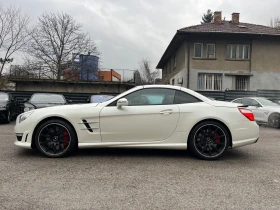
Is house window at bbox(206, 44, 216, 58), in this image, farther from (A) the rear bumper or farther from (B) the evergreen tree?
(B) the evergreen tree

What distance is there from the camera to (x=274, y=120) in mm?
10750

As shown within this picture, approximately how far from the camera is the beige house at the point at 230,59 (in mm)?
21156

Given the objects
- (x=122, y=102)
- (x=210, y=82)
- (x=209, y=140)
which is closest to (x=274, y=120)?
(x=209, y=140)

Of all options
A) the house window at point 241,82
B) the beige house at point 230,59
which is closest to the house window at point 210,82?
the beige house at point 230,59

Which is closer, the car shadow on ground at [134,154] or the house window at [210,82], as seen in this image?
the car shadow on ground at [134,154]

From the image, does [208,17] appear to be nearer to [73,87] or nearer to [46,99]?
[73,87]

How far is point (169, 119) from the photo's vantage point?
15.9 feet

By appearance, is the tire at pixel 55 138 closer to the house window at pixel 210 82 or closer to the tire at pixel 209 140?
the tire at pixel 209 140

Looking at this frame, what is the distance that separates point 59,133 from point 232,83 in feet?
63.2

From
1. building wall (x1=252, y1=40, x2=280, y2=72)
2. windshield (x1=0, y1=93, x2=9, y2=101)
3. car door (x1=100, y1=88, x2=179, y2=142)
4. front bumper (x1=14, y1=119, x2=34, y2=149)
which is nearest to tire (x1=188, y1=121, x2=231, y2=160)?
car door (x1=100, y1=88, x2=179, y2=142)

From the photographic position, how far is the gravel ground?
9.82 feet

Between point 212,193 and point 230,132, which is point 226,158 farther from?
point 212,193

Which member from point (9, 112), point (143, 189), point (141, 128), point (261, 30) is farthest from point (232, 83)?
point (143, 189)

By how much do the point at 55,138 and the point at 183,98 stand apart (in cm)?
257
